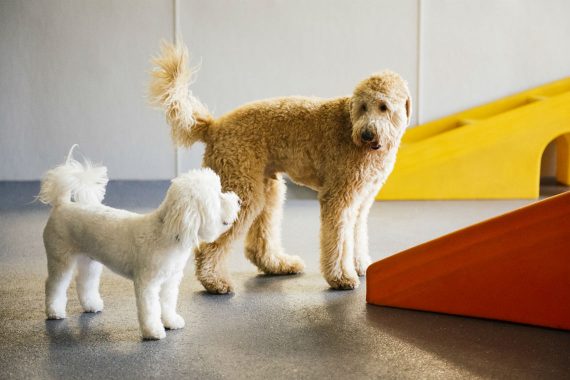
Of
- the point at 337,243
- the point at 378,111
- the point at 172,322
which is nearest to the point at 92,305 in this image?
the point at 172,322

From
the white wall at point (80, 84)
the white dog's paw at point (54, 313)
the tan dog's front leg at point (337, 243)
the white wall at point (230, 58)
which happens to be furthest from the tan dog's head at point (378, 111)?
the white wall at point (80, 84)

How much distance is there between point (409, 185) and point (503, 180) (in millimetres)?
804

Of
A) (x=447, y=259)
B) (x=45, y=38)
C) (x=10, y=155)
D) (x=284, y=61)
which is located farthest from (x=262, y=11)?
(x=447, y=259)

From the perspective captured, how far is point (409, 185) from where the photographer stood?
21.6 feet

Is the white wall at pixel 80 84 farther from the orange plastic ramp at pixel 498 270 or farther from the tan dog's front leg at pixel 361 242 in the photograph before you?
the orange plastic ramp at pixel 498 270

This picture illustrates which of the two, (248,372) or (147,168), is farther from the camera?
(147,168)

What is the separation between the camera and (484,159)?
21.7 ft

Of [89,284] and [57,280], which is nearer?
[57,280]

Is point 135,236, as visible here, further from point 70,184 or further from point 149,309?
point 70,184

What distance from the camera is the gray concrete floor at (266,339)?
2838 mm

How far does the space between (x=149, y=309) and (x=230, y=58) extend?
493 cm

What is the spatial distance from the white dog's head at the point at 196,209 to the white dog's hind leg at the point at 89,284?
0.60m

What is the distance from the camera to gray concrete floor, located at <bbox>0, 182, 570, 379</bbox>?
9.31 ft

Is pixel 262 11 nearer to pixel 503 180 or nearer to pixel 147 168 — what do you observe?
pixel 147 168
